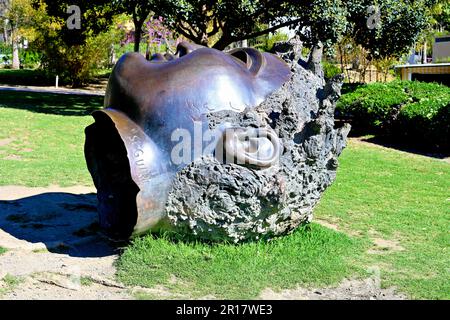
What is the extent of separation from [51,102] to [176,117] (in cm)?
1584

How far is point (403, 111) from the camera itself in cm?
1472

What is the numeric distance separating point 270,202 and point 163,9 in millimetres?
10184

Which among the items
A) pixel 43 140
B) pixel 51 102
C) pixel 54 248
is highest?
pixel 51 102

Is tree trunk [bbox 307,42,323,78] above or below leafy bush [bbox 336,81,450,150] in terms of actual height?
above

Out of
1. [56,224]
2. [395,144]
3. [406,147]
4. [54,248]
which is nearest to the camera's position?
[54,248]

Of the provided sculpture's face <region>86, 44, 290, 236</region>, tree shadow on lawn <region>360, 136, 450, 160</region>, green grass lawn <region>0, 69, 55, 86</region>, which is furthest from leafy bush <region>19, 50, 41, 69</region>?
sculpture's face <region>86, 44, 290, 236</region>

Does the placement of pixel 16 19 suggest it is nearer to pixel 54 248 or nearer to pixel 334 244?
pixel 54 248

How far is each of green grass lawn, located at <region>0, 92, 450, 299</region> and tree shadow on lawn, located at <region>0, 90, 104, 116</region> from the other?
18.1 feet

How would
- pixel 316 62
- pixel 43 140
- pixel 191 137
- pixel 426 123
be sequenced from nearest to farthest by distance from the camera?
pixel 191 137, pixel 316 62, pixel 43 140, pixel 426 123

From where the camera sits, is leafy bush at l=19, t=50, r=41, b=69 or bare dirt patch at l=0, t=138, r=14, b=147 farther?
leafy bush at l=19, t=50, r=41, b=69

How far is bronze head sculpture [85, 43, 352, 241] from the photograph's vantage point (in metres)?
5.64

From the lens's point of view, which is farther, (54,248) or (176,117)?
(54,248)

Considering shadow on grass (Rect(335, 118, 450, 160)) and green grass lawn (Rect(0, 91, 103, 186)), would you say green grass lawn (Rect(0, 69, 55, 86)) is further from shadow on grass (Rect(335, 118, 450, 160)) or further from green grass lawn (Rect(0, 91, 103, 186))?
shadow on grass (Rect(335, 118, 450, 160))

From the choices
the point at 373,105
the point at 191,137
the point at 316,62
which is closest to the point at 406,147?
the point at 373,105
